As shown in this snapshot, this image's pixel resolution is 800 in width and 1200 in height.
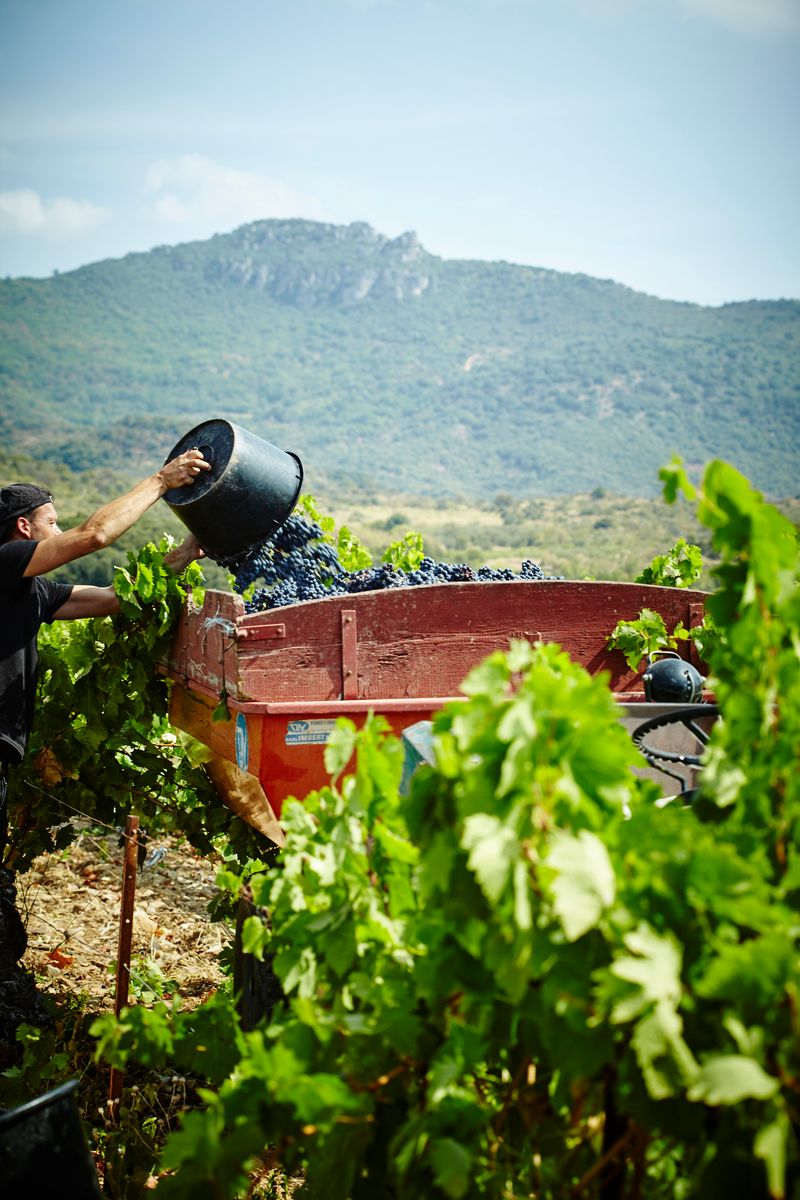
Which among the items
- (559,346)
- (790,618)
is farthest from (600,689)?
(559,346)

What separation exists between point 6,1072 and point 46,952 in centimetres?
136

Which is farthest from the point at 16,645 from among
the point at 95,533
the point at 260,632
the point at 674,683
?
the point at 674,683

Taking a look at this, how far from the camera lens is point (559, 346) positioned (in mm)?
155000

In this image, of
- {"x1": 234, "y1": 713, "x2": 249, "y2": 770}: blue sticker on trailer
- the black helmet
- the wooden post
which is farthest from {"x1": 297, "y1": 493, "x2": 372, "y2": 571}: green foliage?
the wooden post

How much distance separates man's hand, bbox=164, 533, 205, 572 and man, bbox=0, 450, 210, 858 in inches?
14.5

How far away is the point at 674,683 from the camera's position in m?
3.63

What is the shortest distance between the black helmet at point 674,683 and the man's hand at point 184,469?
1.96m

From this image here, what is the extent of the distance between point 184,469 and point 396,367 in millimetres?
160222

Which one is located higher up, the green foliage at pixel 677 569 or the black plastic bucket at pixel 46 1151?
the green foliage at pixel 677 569

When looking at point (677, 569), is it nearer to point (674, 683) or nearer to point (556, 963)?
point (674, 683)

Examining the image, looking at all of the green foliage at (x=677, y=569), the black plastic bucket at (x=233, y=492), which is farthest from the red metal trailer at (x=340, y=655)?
the green foliage at (x=677, y=569)

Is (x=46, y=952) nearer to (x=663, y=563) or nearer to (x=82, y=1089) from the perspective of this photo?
(x=82, y=1089)

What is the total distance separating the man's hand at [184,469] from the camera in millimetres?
4207

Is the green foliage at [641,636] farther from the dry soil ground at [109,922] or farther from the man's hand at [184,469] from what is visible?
the dry soil ground at [109,922]
